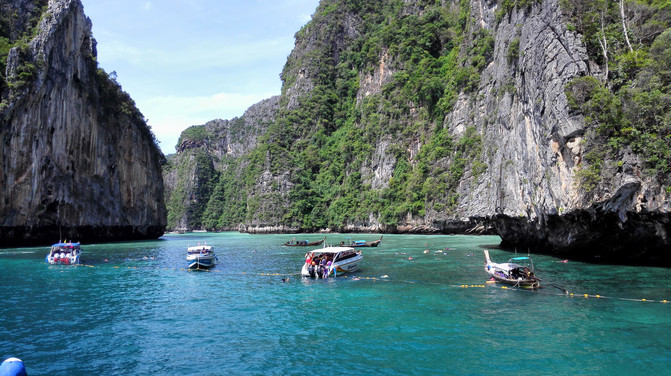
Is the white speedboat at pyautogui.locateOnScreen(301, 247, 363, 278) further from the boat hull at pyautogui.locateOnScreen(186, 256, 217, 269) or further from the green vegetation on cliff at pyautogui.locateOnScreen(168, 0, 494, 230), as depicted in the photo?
the green vegetation on cliff at pyautogui.locateOnScreen(168, 0, 494, 230)

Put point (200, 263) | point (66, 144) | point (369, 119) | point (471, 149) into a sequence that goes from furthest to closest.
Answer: point (369, 119) < point (471, 149) < point (66, 144) < point (200, 263)

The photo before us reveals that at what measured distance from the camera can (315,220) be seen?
367 ft

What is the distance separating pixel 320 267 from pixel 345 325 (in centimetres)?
1250

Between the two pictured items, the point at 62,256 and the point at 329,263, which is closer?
the point at 329,263

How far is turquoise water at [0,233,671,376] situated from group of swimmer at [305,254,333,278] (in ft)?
3.34

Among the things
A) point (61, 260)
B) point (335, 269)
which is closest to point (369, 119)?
point (61, 260)

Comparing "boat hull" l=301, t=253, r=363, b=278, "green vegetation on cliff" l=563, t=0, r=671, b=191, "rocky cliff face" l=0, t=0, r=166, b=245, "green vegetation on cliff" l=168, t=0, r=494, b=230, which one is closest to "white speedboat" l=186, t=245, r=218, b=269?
"boat hull" l=301, t=253, r=363, b=278

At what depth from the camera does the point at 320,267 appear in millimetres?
29438

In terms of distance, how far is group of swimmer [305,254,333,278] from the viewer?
29.4 metres

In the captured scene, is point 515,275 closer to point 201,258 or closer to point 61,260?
point 201,258

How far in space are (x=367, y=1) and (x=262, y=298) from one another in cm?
14661

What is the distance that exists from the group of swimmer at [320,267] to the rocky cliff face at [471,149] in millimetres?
17385

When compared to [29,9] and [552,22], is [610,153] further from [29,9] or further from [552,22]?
[29,9]

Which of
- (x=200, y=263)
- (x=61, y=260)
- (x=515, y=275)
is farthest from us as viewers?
(x=61, y=260)
